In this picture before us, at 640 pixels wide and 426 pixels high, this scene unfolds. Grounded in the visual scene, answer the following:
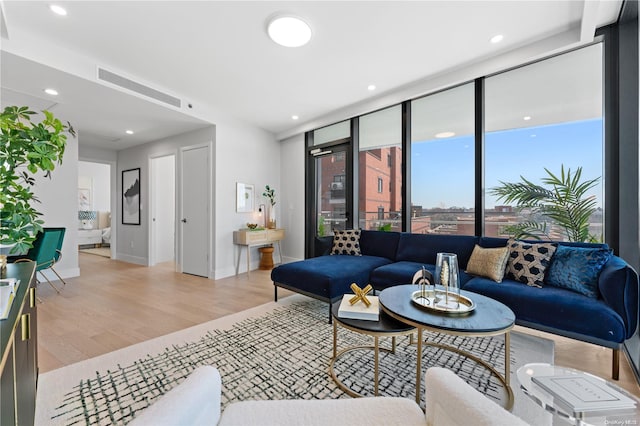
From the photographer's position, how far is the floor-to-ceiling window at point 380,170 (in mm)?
4047

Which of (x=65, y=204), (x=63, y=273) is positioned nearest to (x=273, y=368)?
(x=63, y=273)

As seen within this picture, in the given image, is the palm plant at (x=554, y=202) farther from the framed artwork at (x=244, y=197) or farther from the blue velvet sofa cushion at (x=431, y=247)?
the framed artwork at (x=244, y=197)

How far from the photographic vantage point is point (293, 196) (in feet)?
18.2

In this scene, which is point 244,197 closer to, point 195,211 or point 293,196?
point 195,211

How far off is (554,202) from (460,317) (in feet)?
7.07

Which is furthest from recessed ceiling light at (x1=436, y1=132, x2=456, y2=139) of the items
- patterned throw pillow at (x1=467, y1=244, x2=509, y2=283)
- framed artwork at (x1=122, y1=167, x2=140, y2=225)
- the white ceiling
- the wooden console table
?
framed artwork at (x1=122, y1=167, x2=140, y2=225)

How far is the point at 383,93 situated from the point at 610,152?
249 centimetres

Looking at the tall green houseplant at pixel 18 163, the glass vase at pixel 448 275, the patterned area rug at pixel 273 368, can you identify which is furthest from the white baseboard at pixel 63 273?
the glass vase at pixel 448 275

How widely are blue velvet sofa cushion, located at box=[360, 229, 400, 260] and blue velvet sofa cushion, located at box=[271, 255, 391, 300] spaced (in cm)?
30

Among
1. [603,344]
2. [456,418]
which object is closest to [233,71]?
[456,418]

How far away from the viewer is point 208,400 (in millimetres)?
787

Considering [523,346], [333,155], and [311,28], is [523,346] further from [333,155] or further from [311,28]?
[333,155]

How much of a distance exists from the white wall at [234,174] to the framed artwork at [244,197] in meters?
0.07

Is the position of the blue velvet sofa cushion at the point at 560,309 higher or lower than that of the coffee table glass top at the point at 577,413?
lower
